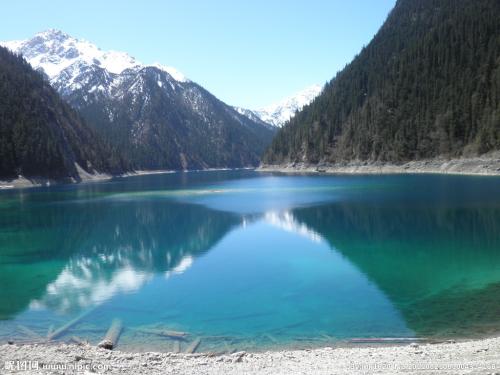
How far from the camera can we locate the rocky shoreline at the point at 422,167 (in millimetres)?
90938

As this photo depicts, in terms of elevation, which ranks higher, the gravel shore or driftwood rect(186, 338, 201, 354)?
the gravel shore

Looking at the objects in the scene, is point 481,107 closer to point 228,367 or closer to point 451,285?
point 451,285

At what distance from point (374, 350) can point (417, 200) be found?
41885 mm

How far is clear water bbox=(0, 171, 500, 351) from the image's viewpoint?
49.6 ft

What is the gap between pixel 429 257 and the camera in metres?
25.0

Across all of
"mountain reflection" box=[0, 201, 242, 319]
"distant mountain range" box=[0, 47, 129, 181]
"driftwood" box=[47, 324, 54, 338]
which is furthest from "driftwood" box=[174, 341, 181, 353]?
"distant mountain range" box=[0, 47, 129, 181]

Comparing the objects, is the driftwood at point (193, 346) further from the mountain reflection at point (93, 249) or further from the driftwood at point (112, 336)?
the mountain reflection at point (93, 249)

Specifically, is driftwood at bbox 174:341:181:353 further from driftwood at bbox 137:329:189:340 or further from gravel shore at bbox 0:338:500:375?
gravel shore at bbox 0:338:500:375

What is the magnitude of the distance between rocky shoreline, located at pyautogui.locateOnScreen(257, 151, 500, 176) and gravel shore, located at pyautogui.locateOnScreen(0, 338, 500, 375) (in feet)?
273

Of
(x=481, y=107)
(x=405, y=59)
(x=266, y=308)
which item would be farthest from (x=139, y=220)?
(x=405, y=59)

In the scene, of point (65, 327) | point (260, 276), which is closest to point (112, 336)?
point (65, 327)

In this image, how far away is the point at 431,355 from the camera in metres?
10.8

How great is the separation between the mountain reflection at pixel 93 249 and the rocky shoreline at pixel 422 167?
207 ft

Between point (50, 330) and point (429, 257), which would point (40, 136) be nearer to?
point (429, 257)
